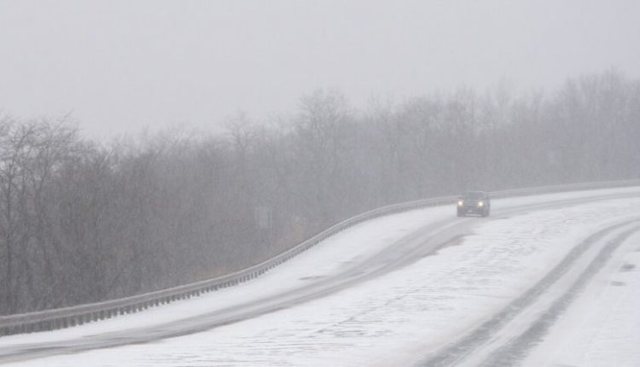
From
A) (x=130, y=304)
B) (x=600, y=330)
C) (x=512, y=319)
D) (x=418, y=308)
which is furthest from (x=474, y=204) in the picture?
(x=600, y=330)

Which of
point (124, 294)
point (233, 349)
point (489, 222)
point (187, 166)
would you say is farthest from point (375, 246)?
point (187, 166)

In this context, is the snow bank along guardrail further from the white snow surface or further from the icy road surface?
the white snow surface

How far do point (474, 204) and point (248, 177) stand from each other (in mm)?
43662

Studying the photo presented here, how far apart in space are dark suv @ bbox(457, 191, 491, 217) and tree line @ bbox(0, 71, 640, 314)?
32.7 feet

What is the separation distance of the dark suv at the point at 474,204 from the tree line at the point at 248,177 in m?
9.95

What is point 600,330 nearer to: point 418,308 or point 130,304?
point 418,308

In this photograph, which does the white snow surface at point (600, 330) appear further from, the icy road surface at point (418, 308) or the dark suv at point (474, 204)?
the dark suv at point (474, 204)

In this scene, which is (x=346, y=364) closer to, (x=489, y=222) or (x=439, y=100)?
(x=489, y=222)

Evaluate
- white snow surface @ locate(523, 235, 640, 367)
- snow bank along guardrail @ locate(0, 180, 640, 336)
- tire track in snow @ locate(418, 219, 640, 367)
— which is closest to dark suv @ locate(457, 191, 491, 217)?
snow bank along guardrail @ locate(0, 180, 640, 336)

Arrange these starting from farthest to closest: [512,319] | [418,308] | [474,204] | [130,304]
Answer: [474,204] < [130,304] < [418,308] < [512,319]

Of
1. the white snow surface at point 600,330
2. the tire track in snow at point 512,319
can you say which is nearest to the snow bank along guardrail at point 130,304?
the tire track in snow at point 512,319

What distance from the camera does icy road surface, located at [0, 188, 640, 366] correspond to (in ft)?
61.3

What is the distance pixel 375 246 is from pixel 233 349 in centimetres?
3127

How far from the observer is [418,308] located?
27656mm
